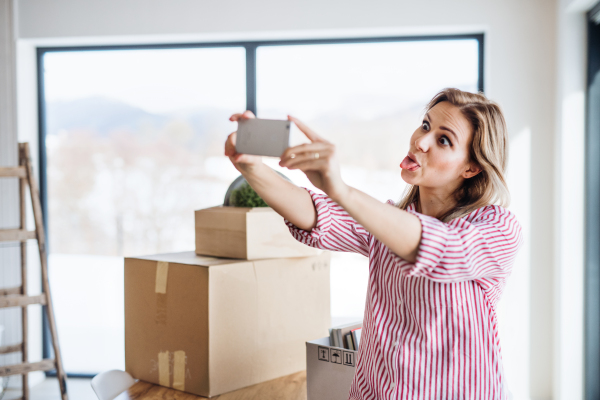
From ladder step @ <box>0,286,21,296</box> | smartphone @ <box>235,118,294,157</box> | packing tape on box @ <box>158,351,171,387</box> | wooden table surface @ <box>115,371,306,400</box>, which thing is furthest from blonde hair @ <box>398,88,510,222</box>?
ladder step @ <box>0,286,21,296</box>

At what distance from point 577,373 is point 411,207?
1987 millimetres

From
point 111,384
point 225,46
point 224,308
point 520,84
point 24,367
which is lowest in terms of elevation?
point 24,367

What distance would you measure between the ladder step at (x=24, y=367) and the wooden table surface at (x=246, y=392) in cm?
104

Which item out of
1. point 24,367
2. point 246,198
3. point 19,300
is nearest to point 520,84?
point 246,198

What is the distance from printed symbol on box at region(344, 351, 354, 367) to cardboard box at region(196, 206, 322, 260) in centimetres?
32

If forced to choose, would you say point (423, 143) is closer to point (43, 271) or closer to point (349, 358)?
point (349, 358)

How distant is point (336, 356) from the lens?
1.19 m

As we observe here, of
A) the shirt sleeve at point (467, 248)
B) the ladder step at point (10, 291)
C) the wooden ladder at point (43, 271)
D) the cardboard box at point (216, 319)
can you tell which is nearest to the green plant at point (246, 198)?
the cardboard box at point (216, 319)

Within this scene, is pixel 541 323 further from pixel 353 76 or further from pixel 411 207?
pixel 411 207

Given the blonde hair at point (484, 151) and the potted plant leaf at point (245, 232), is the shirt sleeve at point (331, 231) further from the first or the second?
the potted plant leaf at point (245, 232)

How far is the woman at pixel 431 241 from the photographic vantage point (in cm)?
69

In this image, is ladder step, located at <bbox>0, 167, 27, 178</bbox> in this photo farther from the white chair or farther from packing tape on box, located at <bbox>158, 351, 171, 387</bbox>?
packing tape on box, located at <bbox>158, 351, 171, 387</bbox>

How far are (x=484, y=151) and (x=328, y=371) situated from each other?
0.68 metres

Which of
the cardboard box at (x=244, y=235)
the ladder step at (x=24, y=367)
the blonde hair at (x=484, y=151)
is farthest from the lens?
the ladder step at (x=24, y=367)
